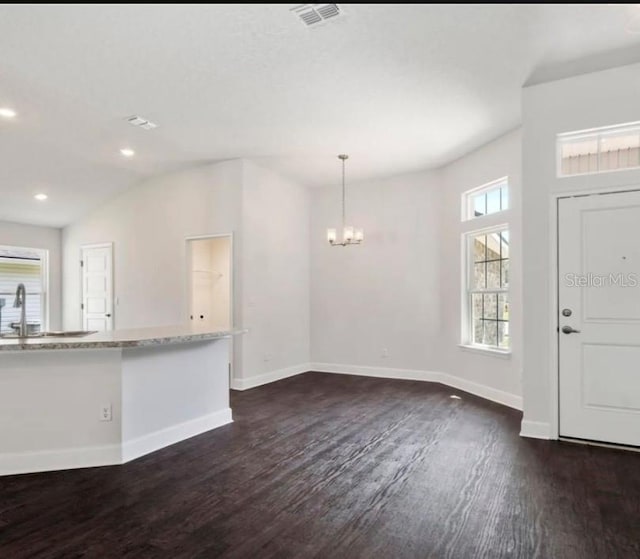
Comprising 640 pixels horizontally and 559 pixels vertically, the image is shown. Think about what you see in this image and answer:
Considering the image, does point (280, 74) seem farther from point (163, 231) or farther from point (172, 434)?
point (163, 231)

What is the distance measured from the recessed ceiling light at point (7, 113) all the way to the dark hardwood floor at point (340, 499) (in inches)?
139

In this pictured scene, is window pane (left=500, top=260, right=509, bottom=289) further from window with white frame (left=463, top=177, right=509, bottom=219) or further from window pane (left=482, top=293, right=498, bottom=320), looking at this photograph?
window with white frame (left=463, top=177, right=509, bottom=219)

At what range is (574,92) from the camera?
3.67 metres

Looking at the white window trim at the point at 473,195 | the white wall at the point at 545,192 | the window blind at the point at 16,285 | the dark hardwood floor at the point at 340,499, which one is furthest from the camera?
the window blind at the point at 16,285

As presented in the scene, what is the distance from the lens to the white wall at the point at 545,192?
Result: 361 centimetres

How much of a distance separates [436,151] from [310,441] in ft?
12.5

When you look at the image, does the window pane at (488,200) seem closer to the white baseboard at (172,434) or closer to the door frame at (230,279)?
the door frame at (230,279)

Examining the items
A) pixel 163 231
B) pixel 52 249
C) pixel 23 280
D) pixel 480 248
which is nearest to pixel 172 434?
pixel 163 231

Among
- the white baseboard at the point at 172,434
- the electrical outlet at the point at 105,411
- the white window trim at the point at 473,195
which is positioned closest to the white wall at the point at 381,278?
the white window trim at the point at 473,195

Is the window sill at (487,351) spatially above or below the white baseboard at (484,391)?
above

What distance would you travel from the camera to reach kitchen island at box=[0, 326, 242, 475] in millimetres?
2988

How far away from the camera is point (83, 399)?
3.13 metres

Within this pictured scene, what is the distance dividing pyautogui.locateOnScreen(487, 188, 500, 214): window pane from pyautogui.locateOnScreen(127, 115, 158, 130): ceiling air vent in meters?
4.00

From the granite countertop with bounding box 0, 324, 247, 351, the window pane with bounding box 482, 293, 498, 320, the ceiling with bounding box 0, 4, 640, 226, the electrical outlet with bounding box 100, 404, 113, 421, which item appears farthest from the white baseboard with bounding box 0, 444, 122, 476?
the window pane with bounding box 482, 293, 498, 320
